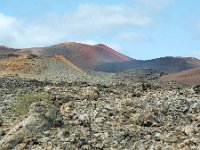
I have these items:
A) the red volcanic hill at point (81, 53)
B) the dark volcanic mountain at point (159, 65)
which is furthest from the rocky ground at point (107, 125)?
the red volcanic hill at point (81, 53)

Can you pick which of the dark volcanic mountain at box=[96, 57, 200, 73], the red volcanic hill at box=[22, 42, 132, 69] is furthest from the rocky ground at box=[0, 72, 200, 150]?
the red volcanic hill at box=[22, 42, 132, 69]

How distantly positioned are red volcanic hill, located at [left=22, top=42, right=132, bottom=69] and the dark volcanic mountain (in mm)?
4730

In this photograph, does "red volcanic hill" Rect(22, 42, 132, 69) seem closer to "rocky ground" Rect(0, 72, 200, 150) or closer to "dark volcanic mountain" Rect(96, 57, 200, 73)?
"dark volcanic mountain" Rect(96, 57, 200, 73)

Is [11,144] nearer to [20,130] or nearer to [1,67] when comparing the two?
[20,130]

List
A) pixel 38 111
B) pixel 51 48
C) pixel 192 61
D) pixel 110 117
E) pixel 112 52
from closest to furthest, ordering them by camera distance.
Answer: pixel 38 111
pixel 110 117
pixel 192 61
pixel 51 48
pixel 112 52

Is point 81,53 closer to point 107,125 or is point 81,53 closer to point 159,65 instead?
point 159,65

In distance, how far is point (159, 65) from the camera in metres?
119

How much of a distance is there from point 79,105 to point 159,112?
134 inches

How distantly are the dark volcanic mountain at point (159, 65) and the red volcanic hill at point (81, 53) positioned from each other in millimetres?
4730

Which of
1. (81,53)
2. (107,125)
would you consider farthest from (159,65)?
(107,125)

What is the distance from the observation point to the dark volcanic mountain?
363 ft

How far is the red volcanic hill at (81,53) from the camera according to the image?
12088cm

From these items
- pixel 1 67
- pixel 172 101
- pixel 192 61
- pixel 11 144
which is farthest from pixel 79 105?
pixel 192 61

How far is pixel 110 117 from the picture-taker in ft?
63.4
